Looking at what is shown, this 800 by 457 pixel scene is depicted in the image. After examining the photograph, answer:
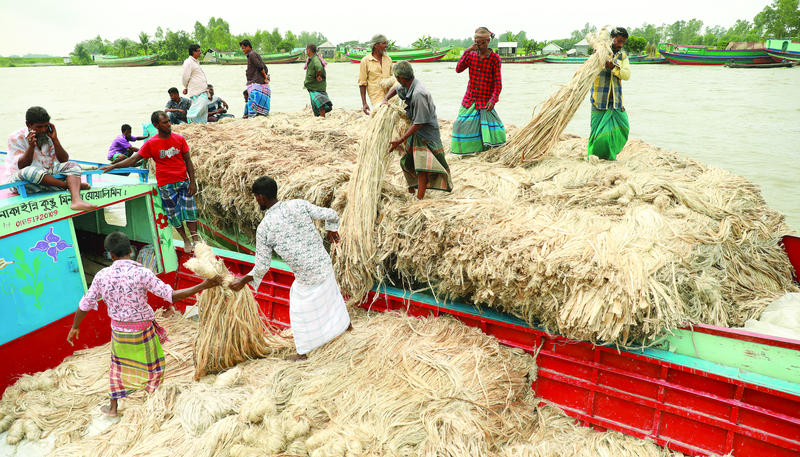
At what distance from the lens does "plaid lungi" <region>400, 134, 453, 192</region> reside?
13.5 feet

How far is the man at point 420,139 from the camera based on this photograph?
393 cm

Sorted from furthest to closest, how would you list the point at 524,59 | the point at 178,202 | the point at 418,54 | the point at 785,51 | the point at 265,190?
1. the point at 418,54
2. the point at 524,59
3. the point at 785,51
4. the point at 178,202
5. the point at 265,190

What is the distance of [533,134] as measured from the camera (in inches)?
207

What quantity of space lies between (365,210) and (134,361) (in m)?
1.99

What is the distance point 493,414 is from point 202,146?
205 inches

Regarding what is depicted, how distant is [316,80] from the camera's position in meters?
8.52

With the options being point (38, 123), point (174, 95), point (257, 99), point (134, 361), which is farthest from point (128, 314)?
point (257, 99)

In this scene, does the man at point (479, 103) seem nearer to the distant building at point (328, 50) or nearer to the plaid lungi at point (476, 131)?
the plaid lungi at point (476, 131)

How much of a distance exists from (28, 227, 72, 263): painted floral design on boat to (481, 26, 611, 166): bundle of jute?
4239mm

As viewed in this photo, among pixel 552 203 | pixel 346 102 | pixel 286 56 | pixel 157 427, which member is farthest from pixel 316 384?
pixel 286 56

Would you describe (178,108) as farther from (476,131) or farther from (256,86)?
(476,131)

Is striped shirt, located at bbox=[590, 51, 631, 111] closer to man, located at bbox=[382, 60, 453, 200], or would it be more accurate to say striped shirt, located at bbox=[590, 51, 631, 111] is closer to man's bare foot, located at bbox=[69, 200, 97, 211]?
man, located at bbox=[382, 60, 453, 200]

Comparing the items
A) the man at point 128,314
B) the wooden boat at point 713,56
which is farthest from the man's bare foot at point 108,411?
the wooden boat at point 713,56

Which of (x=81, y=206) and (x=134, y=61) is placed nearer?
(x=81, y=206)
